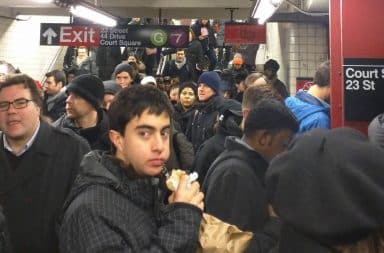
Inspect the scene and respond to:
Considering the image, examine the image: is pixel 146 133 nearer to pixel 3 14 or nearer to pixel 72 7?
pixel 72 7

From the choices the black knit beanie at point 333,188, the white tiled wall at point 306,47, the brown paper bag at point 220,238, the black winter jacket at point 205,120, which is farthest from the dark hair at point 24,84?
the white tiled wall at point 306,47

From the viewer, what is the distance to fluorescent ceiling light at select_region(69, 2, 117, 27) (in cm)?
853

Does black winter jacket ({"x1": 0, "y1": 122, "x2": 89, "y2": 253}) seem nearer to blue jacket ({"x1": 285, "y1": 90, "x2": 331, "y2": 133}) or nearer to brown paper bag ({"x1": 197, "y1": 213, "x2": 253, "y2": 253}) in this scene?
brown paper bag ({"x1": 197, "y1": 213, "x2": 253, "y2": 253})

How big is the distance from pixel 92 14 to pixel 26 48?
3904 mm

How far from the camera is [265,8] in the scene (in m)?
7.25

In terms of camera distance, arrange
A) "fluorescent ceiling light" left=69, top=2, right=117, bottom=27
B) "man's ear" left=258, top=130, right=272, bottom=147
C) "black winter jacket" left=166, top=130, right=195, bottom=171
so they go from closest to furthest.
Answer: "man's ear" left=258, top=130, right=272, bottom=147 → "black winter jacket" left=166, top=130, right=195, bottom=171 → "fluorescent ceiling light" left=69, top=2, right=117, bottom=27

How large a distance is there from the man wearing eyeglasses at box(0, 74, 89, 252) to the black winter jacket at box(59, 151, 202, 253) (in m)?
0.99

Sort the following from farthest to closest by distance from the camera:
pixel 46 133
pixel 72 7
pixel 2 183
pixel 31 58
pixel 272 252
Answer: pixel 31 58, pixel 72 7, pixel 46 133, pixel 2 183, pixel 272 252

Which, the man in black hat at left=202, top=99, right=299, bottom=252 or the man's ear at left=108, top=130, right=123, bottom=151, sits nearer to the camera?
the man's ear at left=108, top=130, right=123, bottom=151

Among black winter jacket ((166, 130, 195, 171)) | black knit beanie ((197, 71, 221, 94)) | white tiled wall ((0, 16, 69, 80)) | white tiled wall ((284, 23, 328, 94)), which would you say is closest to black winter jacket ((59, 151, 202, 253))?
black winter jacket ((166, 130, 195, 171))

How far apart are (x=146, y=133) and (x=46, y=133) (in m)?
1.24

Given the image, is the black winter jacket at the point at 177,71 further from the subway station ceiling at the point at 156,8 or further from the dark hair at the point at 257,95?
the dark hair at the point at 257,95

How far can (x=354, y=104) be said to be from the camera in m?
3.29

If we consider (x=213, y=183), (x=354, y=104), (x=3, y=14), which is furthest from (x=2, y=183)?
(x=3, y=14)
